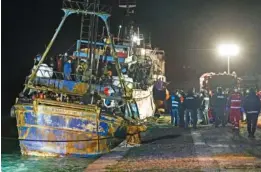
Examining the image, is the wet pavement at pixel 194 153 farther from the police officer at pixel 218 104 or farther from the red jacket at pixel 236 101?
the police officer at pixel 218 104

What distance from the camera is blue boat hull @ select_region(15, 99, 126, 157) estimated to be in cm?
1091

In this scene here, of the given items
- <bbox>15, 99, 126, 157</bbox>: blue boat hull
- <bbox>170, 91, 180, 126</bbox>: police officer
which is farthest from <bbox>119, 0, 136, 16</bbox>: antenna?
<bbox>15, 99, 126, 157</bbox>: blue boat hull

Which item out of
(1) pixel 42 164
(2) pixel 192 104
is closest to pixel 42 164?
(1) pixel 42 164

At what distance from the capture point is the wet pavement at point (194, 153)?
7.62 m

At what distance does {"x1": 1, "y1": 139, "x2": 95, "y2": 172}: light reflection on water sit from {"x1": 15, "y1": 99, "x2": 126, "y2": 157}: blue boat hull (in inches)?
11.0

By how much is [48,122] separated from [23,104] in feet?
2.97

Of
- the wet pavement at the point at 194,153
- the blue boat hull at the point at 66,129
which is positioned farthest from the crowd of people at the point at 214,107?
the blue boat hull at the point at 66,129

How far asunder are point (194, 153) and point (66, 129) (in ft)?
12.5

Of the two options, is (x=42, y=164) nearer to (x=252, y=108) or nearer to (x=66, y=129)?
(x=66, y=129)

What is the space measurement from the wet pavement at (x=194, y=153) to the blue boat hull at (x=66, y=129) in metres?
1.18

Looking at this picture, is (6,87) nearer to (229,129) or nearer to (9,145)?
(9,145)

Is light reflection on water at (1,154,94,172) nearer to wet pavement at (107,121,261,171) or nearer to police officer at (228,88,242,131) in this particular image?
wet pavement at (107,121,261,171)

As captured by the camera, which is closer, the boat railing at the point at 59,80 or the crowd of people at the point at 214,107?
the boat railing at the point at 59,80

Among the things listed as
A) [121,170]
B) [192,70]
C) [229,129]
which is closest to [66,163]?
[121,170]
